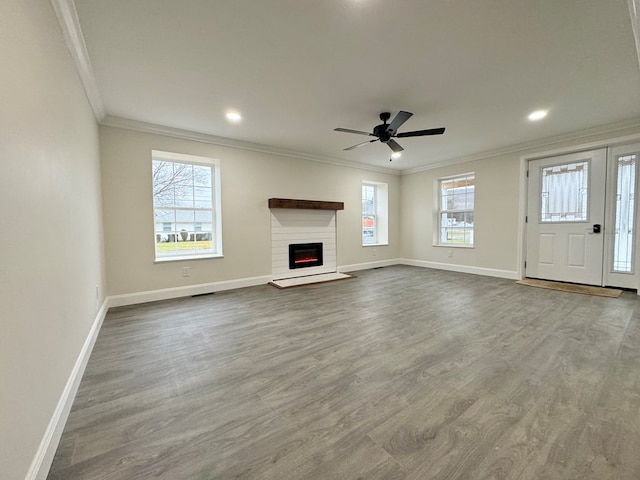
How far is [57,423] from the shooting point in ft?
4.42

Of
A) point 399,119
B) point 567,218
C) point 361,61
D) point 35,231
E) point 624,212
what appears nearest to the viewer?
point 35,231

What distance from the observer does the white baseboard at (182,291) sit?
3.62m

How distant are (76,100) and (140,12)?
1.00 meters

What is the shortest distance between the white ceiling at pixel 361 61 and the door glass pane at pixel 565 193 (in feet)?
2.58

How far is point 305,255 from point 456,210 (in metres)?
3.52

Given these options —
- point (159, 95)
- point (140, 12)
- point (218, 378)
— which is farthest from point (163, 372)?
point (159, 95)

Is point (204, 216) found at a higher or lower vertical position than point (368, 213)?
lower

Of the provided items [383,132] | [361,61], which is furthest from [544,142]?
[361,61]

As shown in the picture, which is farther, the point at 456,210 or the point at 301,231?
the point at 456,210

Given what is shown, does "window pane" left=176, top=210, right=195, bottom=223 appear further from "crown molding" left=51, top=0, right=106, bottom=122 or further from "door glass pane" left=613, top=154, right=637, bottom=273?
"door glass pane" left=613, top=154, right=637, bottom=273

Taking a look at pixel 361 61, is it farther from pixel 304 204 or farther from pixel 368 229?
pixel 368 229

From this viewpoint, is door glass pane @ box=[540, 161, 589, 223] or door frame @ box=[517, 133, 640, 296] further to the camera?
door glass pane @ box=[540, 161, 589, 223]

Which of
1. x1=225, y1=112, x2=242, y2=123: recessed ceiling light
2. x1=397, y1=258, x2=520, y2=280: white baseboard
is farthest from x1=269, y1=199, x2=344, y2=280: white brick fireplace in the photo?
x1=397, y1=258, x2=520, y2=280: white baseboard

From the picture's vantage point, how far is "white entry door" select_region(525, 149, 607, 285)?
418cm
